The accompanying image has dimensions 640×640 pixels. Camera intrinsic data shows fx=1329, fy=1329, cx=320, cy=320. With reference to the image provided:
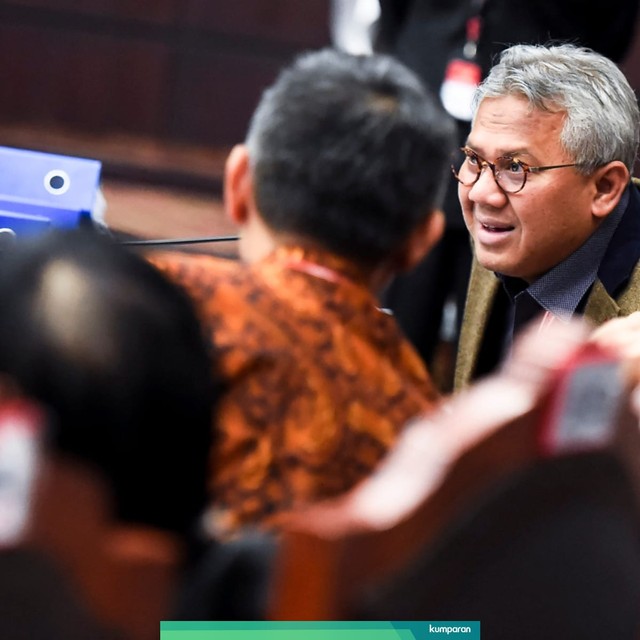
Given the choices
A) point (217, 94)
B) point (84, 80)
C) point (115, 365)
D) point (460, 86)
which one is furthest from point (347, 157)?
point (84, 80)

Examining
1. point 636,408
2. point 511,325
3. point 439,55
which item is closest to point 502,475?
point 636,408

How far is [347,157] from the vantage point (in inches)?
44.3

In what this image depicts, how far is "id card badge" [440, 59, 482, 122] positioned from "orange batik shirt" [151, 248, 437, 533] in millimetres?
1911

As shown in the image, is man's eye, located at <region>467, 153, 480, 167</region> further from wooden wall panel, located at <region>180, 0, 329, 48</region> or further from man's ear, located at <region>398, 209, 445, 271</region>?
wooden wall panel, located at <region>180, 0, 329, 48</region>

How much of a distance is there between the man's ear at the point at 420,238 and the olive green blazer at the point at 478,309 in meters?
0.95

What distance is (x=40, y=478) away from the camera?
0.79 m

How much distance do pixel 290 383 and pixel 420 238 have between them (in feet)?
0.66

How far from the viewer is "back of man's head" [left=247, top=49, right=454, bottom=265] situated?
44.5 inches

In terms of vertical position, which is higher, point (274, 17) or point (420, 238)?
point (420, 238)

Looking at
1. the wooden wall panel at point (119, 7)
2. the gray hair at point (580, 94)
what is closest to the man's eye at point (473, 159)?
the gray hair at point (580, 94)

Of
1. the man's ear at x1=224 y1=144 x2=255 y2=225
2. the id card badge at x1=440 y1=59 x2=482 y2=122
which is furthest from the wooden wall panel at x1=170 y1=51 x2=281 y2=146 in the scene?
the man's ear at x1=224 y1=144 x2=255 y2=225

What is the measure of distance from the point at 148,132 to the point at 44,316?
562 centimetres

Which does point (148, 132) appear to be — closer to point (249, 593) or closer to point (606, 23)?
point (606, 23)

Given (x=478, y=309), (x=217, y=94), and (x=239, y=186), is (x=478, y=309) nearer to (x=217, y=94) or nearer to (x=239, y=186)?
(x=239, y=186)
